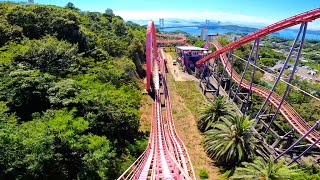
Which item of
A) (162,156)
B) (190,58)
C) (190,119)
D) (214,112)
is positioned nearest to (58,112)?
(162,156)

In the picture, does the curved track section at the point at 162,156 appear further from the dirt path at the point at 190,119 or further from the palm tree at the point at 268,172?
the palm tree at the point at 268,172

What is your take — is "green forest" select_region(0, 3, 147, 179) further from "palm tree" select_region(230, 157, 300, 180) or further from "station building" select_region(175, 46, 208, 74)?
"station building" select_region(175, 46, 208, 74)

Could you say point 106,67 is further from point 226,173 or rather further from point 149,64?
point 226,173

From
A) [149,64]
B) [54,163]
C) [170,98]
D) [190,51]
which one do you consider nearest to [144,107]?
[170,98]

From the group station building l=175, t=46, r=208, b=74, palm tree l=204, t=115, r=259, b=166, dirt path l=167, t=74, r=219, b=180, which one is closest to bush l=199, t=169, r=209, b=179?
dirt path l=167, t=74, r=219, b=180

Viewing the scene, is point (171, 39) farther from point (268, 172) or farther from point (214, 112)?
point (268, 172)

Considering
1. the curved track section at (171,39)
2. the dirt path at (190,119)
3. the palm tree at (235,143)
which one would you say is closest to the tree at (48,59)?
the dirt path at (190,119)
